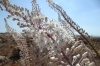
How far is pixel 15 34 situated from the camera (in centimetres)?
351

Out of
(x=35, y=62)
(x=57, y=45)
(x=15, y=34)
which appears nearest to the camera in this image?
(x=57, y=45)

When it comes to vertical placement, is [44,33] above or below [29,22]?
below

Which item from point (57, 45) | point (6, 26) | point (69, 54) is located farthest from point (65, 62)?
point (6, 26)

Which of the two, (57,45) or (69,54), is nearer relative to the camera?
(57,45)

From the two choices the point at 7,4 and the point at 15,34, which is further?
the point at 15,34

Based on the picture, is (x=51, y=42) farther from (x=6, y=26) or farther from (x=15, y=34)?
(x=6, y=26)

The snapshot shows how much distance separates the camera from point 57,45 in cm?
256

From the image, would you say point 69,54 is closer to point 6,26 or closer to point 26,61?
point 26,61

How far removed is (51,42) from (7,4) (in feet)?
3.11

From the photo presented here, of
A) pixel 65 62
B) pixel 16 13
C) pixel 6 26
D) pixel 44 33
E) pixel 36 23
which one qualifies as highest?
pixel 6 26

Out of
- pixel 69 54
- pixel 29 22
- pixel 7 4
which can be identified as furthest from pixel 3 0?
pixel 69 54

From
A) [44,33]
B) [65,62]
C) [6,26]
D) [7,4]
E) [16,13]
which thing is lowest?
[65,62]

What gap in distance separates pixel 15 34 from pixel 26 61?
25.2 inches

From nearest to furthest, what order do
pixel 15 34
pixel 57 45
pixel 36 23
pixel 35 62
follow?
pixel 57 45 → pixel 36 23 → pixel 35 62 → pixel 15 34
